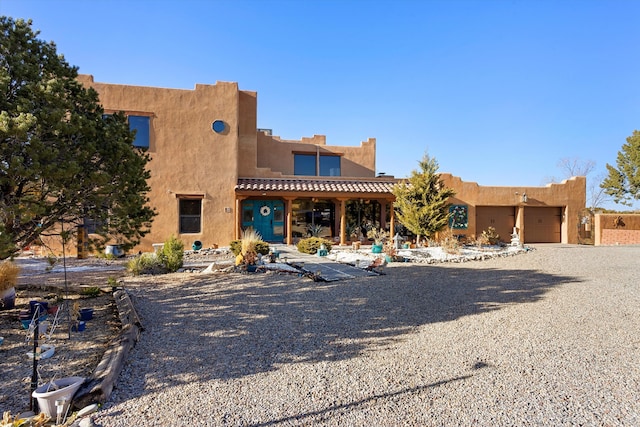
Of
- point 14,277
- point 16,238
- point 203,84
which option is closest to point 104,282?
point 14,277

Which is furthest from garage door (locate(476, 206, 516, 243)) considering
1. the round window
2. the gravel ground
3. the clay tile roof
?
the round window

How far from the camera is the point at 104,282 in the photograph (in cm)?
973

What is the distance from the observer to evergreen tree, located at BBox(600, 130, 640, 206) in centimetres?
2886

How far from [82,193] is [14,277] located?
254 centimetres

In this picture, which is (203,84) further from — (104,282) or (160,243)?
(104,282)

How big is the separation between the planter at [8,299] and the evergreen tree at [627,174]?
38804 mm

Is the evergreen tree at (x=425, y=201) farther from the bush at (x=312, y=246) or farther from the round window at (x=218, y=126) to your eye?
the round window at (x=218, y=126)

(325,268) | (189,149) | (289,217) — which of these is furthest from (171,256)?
(189,149)

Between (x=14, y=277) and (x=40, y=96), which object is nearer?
(x=40, y=96)

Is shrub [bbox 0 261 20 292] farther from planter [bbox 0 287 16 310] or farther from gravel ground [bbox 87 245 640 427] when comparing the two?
gravel ground [bbox 87 245 640 427]

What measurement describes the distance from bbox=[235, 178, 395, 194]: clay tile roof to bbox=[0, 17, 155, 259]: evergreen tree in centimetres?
1039

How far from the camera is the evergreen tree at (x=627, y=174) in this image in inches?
1136

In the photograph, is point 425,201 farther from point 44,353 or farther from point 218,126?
point 44,353

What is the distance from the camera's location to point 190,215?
17.2 m
